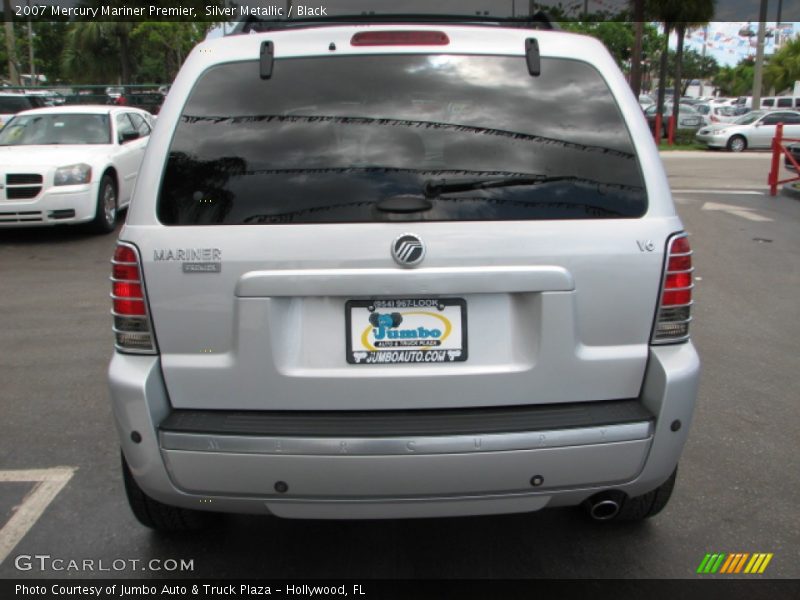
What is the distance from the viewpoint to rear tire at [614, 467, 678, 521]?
10.2 ft

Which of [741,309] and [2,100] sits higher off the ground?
[2,100]

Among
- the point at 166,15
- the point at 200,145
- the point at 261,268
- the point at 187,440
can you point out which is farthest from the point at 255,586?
the point at 166,15

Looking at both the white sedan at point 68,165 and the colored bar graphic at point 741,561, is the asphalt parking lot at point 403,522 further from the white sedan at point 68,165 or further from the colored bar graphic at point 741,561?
the white sedan at point 68,165

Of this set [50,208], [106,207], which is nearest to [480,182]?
[50,208]

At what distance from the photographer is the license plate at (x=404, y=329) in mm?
2492

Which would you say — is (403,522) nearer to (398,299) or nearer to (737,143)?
(398,299)

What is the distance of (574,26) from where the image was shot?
3747 cm

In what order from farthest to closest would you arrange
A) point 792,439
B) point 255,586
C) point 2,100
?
point 2,100 < point 792,439 < point 255,586

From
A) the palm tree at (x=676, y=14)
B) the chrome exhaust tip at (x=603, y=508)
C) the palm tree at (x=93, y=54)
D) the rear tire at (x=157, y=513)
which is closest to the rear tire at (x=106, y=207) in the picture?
the rear tire at (x=157, y=513)

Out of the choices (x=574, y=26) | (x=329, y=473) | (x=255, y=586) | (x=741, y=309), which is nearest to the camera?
(x=329, y=473)

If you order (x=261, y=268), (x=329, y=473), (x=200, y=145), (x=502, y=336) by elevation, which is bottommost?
(x=329, y=473)

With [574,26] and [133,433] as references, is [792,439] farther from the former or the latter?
[574,26]

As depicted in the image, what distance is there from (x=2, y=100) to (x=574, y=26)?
27.0 m

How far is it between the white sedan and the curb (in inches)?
461
